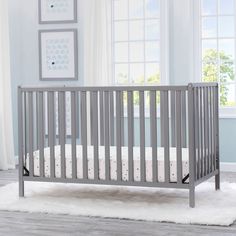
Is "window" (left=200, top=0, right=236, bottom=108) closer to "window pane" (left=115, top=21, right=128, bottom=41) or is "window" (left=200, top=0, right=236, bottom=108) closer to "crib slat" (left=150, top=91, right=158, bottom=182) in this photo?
"window pane" (left=115, top=21, right=128, bottom=41)

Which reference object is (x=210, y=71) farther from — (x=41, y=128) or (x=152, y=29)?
(x=41, y=128)

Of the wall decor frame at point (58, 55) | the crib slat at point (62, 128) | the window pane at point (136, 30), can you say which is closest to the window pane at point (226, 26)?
the window pane at point (136, 30)

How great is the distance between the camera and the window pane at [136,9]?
515cm

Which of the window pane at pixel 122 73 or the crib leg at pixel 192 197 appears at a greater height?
the window pane at pixel 122 73

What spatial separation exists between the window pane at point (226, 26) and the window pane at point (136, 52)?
27.9 inches

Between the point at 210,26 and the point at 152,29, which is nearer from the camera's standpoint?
the point at 210,26

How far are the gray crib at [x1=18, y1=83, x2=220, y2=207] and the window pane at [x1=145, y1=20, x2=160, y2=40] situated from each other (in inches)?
51.4

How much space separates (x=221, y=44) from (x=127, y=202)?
6.50ft

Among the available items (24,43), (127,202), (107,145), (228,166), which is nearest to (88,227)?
(127,202)

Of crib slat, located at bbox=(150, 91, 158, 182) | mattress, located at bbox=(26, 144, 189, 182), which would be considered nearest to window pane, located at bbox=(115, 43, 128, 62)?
mattress, located at bbox=(26, 144, 189, 182)

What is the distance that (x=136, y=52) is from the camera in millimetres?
5191

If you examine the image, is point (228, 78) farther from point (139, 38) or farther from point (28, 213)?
point (28, 213)

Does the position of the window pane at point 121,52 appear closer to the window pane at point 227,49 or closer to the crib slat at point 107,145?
the window pane at point 227,49

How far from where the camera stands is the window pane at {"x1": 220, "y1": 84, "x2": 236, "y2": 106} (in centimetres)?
494
